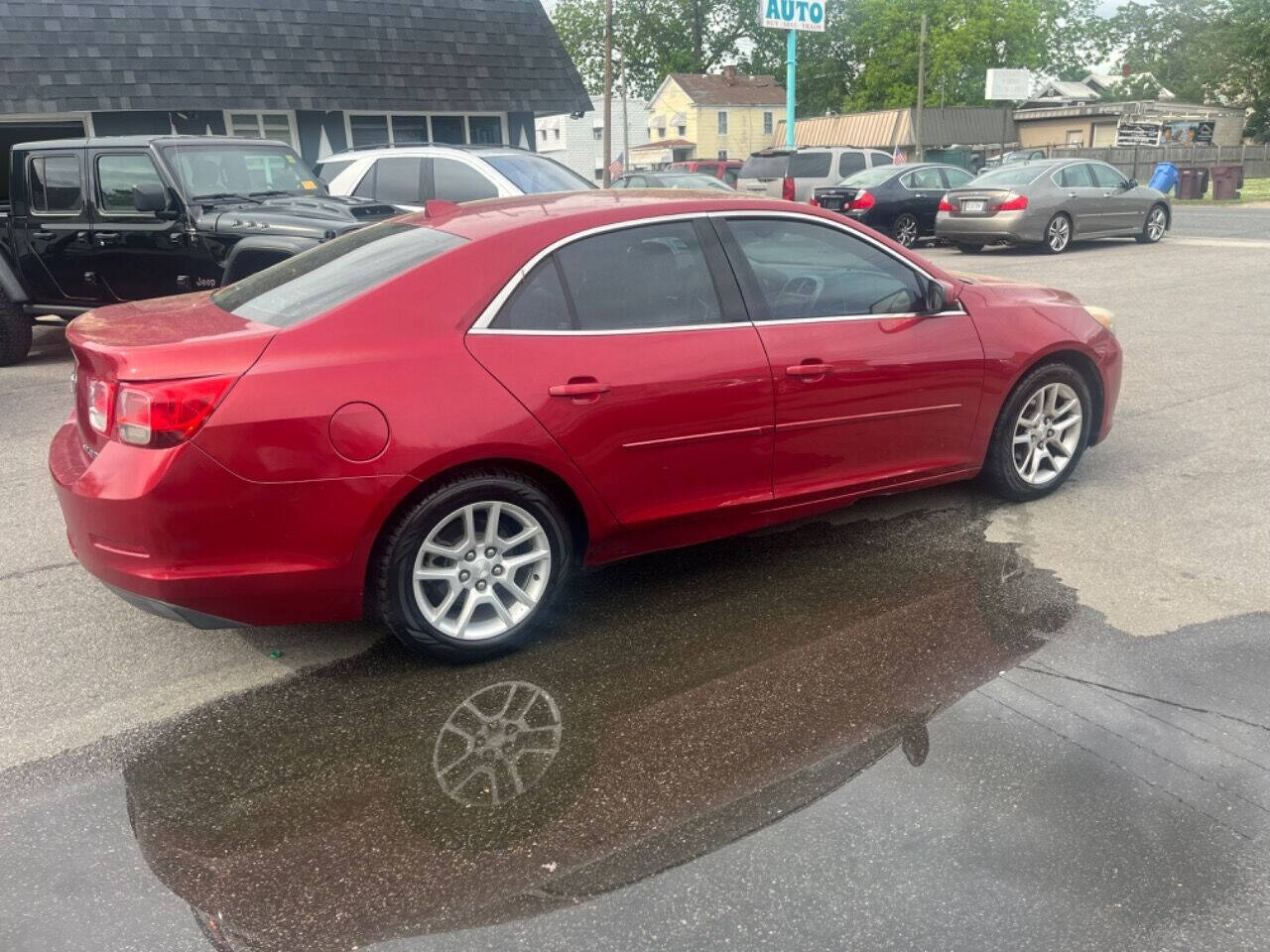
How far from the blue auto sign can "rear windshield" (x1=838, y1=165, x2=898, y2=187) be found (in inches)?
390

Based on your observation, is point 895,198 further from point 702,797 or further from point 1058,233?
point 702,797

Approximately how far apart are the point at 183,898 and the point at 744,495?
2451 mm

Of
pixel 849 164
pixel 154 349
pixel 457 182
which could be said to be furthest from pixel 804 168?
pixel 154 349

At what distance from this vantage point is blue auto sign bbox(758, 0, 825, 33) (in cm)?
2856

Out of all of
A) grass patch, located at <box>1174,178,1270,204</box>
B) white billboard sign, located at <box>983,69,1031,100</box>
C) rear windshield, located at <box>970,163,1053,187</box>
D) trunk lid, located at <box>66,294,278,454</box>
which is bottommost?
grass patch, located at <box>1174,178,1270,204</box>

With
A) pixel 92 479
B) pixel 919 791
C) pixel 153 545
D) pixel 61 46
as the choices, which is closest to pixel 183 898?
pixel 153 545

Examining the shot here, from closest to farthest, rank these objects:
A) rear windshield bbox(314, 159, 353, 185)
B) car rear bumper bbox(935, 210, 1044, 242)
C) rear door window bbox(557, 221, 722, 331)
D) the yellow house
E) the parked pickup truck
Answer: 1. rear door window bbox(557, 221, 722, 331)
2. the parked pickup truck
3. rear windshield bbox(314, 159, 353, 185)
4. car rear bumper bbox(935, 210, 1044, 242)
5. the yellow house

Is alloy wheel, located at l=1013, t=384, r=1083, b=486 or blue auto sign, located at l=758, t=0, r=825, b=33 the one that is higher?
blue auto sign, located at l=758, t=0, r=825, b=33

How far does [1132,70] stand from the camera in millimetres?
97188

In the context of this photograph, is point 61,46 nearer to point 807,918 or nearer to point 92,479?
point 92,479

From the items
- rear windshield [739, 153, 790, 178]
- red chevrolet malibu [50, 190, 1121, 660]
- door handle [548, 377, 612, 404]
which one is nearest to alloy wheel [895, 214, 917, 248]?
rear windshield [739, 153, 790, 178]

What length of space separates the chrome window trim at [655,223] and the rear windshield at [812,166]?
18044 mm

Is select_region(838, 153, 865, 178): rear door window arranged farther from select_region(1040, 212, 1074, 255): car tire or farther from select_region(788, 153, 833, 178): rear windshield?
select_region(1040, 212, 1074, 255): car tire

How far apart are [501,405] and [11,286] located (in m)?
7.77
